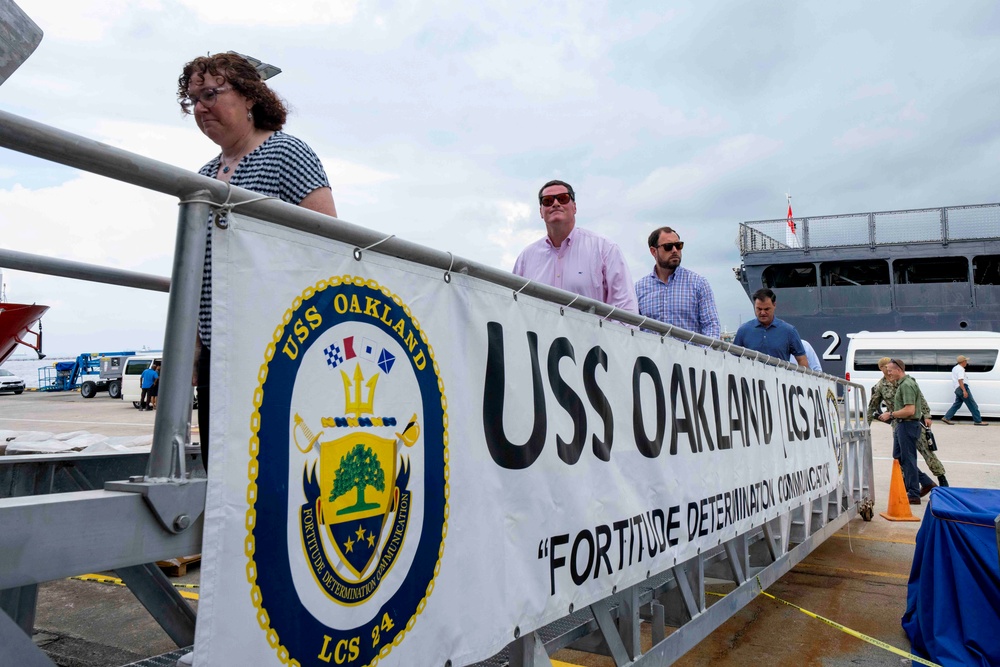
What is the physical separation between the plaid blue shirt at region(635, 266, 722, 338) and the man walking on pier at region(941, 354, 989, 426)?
53.5ft

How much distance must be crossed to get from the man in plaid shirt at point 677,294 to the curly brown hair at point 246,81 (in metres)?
3.34

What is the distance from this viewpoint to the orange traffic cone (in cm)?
782

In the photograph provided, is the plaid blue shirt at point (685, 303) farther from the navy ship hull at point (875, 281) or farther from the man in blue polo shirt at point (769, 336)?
the navy ship hull at point (875, 281)

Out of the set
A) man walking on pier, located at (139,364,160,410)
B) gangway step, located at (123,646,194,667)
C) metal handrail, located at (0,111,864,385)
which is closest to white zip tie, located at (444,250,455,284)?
metal handrail, located at (0,111,864,385)

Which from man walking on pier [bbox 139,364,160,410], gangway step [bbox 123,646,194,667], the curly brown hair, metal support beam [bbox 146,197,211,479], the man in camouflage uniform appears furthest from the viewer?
man walking on pier [bbox 139,364,160,410]

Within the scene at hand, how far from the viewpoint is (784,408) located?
4.59 metres

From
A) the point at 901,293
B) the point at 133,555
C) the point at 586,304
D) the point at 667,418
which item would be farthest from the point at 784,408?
the point at 901,293

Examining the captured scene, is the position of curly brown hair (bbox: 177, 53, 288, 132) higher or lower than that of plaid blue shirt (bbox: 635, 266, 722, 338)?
higher

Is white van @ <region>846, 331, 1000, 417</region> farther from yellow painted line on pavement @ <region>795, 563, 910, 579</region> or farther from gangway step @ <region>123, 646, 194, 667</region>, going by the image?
gangway step @ <region>123, 646, 194, 667</region>

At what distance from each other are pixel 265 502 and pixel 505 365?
915mm

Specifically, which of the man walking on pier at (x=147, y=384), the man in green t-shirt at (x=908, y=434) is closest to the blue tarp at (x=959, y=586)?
the man in green t-shirt at (x=908, y=434)

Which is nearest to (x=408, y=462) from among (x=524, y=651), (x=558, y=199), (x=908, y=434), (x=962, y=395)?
(x=524, y=651)

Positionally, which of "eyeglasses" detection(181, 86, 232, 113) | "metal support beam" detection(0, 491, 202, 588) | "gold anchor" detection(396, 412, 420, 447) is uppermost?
"eyeglasses" detection(181, 86, 232, 113)

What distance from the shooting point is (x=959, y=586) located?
12.8 feet
